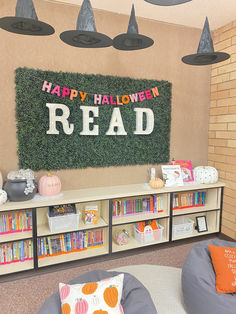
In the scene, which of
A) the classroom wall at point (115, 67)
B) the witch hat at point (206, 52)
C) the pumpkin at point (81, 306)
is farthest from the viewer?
the classroom wall at point (115, 67)

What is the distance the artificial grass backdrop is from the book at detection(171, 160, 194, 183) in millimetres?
171

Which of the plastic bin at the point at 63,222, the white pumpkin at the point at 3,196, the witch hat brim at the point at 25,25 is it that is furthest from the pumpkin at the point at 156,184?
the witch hat brim at the point at 25,25

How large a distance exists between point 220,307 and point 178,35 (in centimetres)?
303

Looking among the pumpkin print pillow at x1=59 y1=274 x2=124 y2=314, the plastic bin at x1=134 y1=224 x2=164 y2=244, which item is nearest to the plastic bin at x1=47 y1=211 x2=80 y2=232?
the plastic bin at x1=134 y1=224 x2=164 y2=244

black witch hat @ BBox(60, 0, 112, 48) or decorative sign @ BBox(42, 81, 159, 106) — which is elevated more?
black witch hat @ BBox(60, 0, 112, 48)

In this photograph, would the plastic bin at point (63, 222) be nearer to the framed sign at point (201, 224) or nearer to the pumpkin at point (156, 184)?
the pumpkin at point (156, 184)

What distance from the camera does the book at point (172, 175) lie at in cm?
296

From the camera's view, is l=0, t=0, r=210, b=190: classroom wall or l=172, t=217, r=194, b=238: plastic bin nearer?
l=0, t=0, r=210, b=190: classroom wall

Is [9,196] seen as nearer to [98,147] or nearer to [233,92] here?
[98,147]

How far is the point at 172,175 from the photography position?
9.80ft

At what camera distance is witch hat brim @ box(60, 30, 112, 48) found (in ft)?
4.56

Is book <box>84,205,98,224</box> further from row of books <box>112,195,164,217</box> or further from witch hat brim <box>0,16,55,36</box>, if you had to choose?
witch hat brim <box>0,16,55,36</box>

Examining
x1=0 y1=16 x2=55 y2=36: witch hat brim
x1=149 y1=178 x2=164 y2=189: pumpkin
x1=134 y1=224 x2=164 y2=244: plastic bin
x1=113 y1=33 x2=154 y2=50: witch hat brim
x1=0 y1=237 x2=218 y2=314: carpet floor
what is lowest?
x1=0 y1=237 x2=218 y2=314: carpet floor

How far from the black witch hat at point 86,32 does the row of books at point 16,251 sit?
2007 mm
